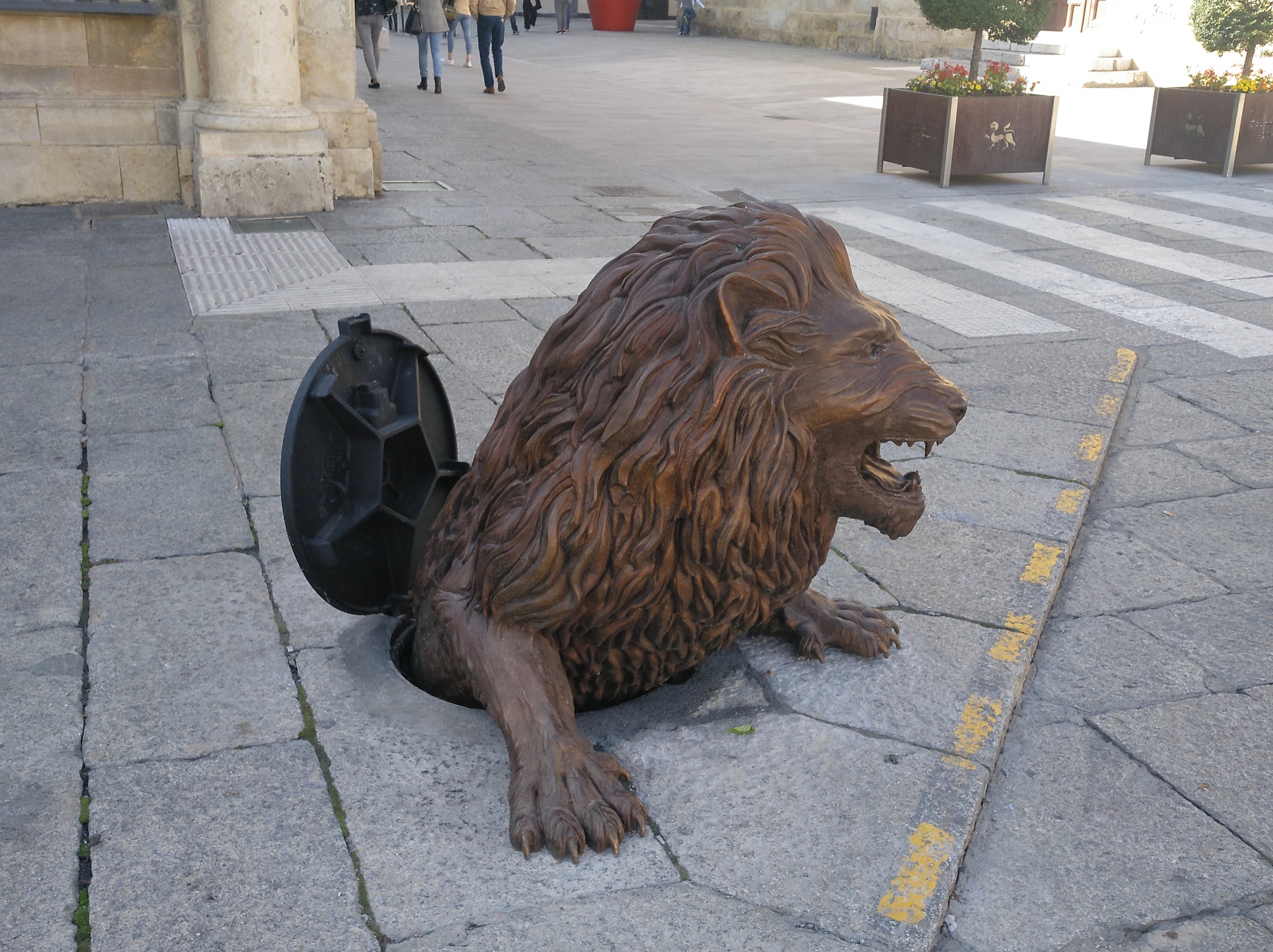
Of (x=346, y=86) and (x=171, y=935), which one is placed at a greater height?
(x=346, y=86)

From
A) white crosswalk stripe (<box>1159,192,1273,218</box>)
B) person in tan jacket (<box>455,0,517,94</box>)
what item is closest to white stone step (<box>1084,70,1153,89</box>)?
person in tan jacket (<box>455,0,517,94</box>)

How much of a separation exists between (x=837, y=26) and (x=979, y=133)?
764 inches

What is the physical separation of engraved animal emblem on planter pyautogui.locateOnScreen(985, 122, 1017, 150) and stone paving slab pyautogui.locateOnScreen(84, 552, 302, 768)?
396 inches

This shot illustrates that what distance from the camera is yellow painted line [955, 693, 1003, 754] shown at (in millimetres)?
2832

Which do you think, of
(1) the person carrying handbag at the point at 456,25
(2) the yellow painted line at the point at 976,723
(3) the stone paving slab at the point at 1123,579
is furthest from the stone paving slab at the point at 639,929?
(1) the person carrying handbag at the point at 456,25

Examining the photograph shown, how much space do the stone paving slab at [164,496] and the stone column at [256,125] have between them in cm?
499

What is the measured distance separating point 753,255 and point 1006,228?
808 cm

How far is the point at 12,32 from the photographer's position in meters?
9.15

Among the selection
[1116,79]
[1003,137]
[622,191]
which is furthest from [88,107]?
[1116,79]

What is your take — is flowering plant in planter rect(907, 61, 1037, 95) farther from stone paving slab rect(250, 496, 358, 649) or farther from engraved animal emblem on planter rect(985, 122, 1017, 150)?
Result: stone paving slab rect(250, 496, 358, 649)

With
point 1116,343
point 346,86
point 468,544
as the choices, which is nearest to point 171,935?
point 468,544

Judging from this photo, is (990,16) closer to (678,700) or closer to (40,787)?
(678,700)

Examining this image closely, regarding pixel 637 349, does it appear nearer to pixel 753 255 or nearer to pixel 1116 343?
pixel 753 255

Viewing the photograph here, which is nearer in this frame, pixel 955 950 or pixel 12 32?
pixel 955 950
